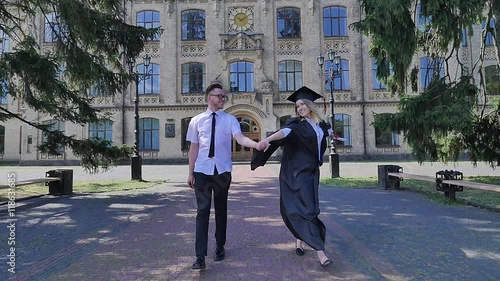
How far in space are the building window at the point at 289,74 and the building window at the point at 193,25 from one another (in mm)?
7283

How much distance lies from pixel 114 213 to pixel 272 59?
80.5 feet

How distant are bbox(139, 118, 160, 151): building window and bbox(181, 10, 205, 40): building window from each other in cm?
768

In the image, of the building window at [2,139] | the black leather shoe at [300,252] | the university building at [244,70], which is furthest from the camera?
the building window at [2,139]

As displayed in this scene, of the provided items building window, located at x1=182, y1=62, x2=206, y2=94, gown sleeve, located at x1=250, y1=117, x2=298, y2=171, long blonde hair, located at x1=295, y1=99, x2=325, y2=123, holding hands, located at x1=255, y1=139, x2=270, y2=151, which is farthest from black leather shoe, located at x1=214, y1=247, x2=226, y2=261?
building window, located at x1=182, y1=62, x2=206, y2=94

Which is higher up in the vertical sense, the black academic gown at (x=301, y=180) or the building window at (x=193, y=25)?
the building window at (x=193, y=25)

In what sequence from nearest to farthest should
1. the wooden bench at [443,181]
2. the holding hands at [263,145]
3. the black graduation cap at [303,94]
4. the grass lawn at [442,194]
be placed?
the holding hands at [263,145] < the black graduation cap at [303,94] < the wooden bench at [443,181] < the grass lawn at [442,194]

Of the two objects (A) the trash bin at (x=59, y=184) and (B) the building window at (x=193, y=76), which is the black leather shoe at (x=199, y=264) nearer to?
(A) the trash bin at (x=59, y=184)

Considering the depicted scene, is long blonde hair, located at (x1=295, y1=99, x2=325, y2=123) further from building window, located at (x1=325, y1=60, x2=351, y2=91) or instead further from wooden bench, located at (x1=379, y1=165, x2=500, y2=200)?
building window, located at (x1=325, y1=60, x2=351, y2=91)

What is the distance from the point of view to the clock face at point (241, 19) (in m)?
30.8

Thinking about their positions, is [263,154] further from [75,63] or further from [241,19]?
[241,19]

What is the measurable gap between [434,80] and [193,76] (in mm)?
22041

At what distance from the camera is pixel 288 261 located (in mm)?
4363

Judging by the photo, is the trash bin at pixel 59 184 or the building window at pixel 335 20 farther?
the building window at pixel 335 20

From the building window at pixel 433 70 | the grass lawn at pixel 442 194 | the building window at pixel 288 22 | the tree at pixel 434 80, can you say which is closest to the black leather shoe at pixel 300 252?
the grass lawn at pixel 442 194
